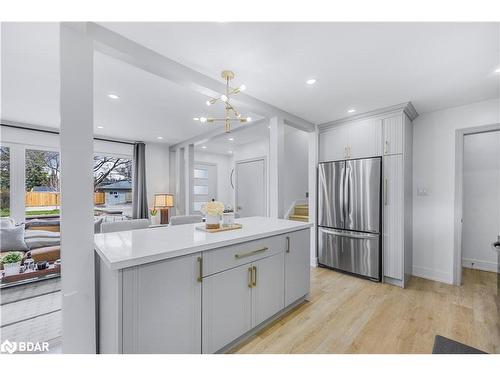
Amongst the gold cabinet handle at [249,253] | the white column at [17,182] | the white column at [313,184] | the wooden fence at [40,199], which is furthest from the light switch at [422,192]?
the white column at [17,182]

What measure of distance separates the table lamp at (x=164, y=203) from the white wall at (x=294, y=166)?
2696 millimetres

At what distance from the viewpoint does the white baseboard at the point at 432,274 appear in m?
2.96

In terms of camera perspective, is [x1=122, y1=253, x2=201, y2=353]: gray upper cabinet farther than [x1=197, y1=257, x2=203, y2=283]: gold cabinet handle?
No

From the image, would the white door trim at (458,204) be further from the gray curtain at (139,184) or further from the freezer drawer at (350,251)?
the gray curtain at (139,184)

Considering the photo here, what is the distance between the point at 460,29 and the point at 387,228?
2206 mm

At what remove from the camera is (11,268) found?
9.05 feet

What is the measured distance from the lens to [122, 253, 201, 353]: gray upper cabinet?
3.88 ft

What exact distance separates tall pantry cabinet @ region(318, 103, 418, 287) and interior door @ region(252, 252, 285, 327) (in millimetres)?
1777

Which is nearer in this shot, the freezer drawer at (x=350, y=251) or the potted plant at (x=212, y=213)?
the potted plant at (x=212, y=213)

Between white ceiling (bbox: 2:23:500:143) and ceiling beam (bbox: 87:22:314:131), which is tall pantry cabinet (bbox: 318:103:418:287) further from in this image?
ceiling beam (bbox: 87:22:314:131)

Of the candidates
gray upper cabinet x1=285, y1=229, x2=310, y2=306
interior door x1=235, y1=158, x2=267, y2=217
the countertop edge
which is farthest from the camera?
interior door x1=235, y1=158, x2=267, y2=217

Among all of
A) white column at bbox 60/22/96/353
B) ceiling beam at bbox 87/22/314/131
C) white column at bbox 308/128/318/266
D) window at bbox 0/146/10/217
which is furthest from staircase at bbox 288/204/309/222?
window at bbox 0/146/10/217

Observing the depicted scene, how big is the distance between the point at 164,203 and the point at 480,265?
232 inches

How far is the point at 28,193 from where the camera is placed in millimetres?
3975
